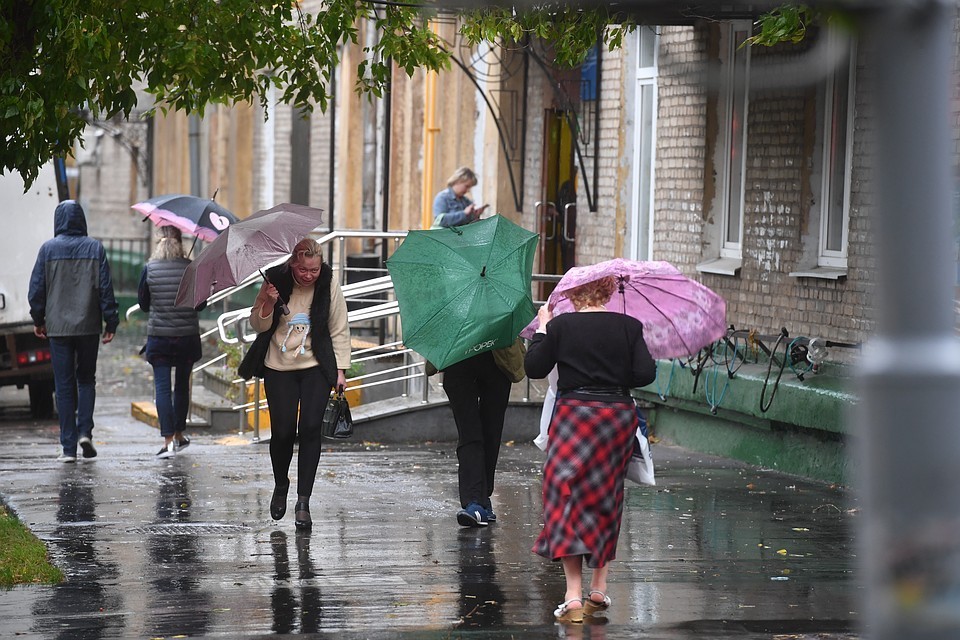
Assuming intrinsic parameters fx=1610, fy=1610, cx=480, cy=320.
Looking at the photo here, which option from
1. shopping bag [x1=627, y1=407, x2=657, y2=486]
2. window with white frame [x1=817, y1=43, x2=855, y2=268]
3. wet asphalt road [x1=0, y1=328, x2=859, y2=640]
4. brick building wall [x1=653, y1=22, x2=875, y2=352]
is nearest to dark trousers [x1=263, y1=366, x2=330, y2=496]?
wet asphalt road [x1=0, y1=328, x2=859, y2=640]

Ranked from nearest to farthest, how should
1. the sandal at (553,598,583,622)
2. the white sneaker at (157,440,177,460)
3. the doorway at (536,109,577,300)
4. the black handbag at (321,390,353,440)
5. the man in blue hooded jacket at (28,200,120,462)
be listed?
the sandal at (553,598,583,622) < the black handbag at (321,390,353,440) < the man in blue hooded jacket at (28,200,120,462) < the white sneaker at (157,440,177,460) < the doorway at (536,109,577,300)

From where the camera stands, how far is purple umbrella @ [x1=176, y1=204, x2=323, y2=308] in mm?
8664

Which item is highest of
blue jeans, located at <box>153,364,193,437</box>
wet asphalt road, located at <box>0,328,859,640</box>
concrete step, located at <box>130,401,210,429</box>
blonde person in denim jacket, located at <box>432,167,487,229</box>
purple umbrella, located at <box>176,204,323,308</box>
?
blonde person in denim jacket, located at <box>432,167,487,229</box>

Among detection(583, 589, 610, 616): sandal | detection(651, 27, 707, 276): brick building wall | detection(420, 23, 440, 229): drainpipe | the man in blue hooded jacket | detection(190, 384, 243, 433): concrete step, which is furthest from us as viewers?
detection(420, 23, 440, 229): drainpipe

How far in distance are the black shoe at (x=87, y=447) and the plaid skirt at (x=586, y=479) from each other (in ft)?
20.2

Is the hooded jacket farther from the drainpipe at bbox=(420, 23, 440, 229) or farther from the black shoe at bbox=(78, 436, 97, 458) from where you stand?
the drainpipe at bbox=(420, 23, 440, 229)

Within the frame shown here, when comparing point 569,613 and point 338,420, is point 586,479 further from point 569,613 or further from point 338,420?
point 338,420

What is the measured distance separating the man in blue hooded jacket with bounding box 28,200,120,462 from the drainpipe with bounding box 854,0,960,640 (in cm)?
985

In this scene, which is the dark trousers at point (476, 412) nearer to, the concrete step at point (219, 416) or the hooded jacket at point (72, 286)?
the hooded jacket at point (72, 286)

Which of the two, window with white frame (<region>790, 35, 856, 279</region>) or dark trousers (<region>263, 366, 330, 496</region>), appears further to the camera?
window with white frame (<region>790, 35, 856, 279</region>)

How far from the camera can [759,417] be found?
37.2 ft

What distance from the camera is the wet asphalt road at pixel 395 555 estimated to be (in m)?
6.52

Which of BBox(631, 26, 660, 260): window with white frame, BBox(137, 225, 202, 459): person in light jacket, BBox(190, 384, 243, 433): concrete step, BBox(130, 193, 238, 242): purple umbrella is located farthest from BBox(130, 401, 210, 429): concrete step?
BBox(631, 26, 660, 260): window with white frame

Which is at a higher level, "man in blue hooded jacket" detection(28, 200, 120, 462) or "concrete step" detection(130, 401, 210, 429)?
"man in blue hooded jacket" detection(28, 200, 120, 462)
